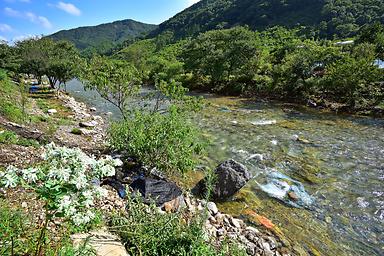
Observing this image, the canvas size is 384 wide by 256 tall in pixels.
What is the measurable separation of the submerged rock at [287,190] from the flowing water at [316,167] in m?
0.21

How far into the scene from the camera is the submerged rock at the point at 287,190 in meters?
9.76

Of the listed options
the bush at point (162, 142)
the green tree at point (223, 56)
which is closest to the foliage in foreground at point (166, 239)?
the bush at point (162, 142)

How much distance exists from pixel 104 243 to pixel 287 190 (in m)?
7.25

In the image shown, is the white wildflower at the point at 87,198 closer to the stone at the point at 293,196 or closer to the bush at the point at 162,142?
the bush at the point at 162,142

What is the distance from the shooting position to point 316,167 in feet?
40.8

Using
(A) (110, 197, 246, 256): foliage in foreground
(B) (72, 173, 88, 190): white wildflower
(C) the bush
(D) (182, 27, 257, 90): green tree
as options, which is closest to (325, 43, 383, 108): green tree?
(D) (182, 27, 257, 90): green tree

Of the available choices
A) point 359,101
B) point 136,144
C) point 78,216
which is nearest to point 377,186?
point 136,144

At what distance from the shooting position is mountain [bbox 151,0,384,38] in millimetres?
95938

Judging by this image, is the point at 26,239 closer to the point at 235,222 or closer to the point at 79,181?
the point at 79,181

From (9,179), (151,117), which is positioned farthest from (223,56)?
(9,179)

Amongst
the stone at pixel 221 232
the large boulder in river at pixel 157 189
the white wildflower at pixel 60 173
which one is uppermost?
the white wildflower at pixel 60 173

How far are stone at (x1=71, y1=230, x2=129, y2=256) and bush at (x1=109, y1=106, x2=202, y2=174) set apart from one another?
14.5 feet

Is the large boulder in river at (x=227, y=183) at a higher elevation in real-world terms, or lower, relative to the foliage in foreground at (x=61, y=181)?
lower

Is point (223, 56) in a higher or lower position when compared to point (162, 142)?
higher
